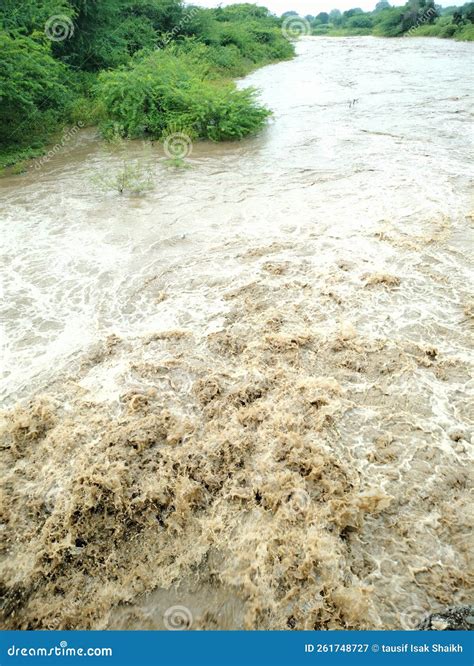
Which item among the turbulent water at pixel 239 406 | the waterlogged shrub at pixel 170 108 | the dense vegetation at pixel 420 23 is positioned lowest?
the turbulent water at pixel 239 406

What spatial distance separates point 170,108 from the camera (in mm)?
12297

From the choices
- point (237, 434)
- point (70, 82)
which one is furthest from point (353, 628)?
point (70, 82)

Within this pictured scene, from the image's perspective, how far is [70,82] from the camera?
43.3ft

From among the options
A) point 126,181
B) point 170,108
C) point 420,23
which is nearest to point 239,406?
point 126,181

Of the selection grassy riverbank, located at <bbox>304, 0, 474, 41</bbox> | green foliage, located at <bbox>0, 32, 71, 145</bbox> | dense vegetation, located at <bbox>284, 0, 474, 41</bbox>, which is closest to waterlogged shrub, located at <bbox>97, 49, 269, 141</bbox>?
green foliage, located at <bbox>0, 32, 71, 145</bbox>

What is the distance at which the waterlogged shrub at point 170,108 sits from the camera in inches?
A: 460

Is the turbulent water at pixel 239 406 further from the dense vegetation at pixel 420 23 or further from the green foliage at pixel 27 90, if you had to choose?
the dense vegetation at pixel 420 23

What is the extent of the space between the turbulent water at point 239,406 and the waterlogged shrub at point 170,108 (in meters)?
4.37

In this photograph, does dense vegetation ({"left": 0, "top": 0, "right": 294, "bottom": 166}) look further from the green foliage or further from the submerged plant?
the submerged plant

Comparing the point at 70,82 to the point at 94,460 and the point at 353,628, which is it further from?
the point at 353,628

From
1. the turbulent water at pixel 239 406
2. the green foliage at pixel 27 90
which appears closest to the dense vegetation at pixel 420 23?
the green foliage at pixel 27 90

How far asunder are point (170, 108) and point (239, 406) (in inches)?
432
